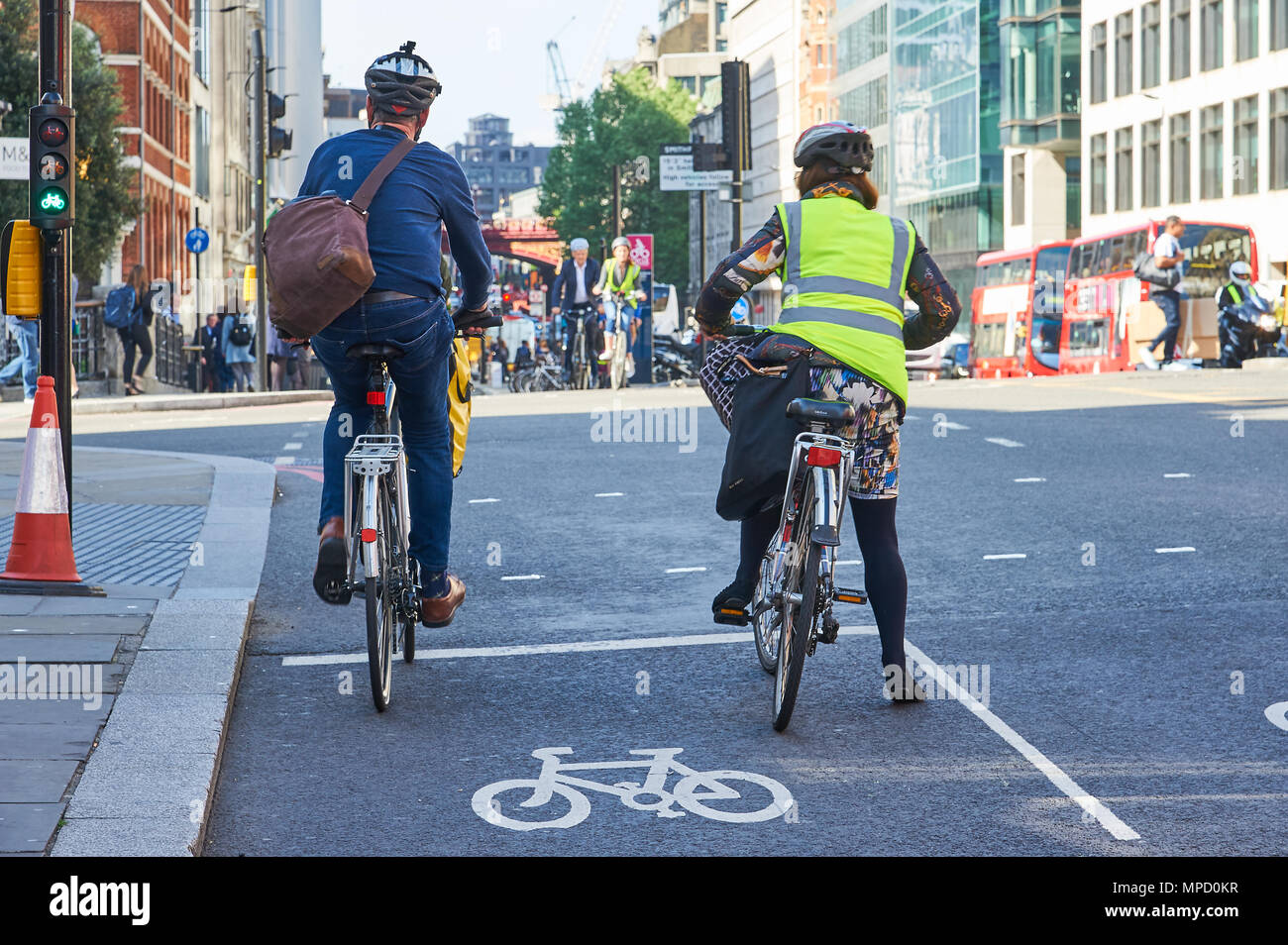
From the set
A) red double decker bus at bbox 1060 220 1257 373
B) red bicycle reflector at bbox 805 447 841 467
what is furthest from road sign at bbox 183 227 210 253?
red bicycle reflector at bbox 805 447 841 467

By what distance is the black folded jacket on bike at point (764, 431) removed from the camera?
5.88m

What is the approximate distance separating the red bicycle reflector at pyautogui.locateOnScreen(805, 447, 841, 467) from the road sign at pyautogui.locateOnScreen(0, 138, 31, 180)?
5.61 m

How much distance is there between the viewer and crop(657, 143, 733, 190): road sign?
4416cm

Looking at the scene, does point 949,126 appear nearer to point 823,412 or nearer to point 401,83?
point 401,83

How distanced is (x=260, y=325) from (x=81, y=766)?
32544 millimetres

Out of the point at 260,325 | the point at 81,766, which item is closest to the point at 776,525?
the point at 81,766

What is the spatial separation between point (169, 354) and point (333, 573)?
34488mm

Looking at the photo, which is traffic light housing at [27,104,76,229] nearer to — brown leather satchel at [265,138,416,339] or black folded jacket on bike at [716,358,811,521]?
brown leather satchel at [265,138,416,339]

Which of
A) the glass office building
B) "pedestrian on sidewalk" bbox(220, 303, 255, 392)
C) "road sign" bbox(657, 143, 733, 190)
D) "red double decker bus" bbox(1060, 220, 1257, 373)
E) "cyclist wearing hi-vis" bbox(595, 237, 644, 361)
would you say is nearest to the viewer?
"cyclist wearing hi-vis" bbox(595, 237, 644, 361)

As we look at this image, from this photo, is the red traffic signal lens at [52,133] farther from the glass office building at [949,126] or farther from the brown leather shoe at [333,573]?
the glass office building at [949,126]

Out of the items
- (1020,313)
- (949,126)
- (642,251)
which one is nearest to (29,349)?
(642,251)

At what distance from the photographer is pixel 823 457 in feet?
18.5
